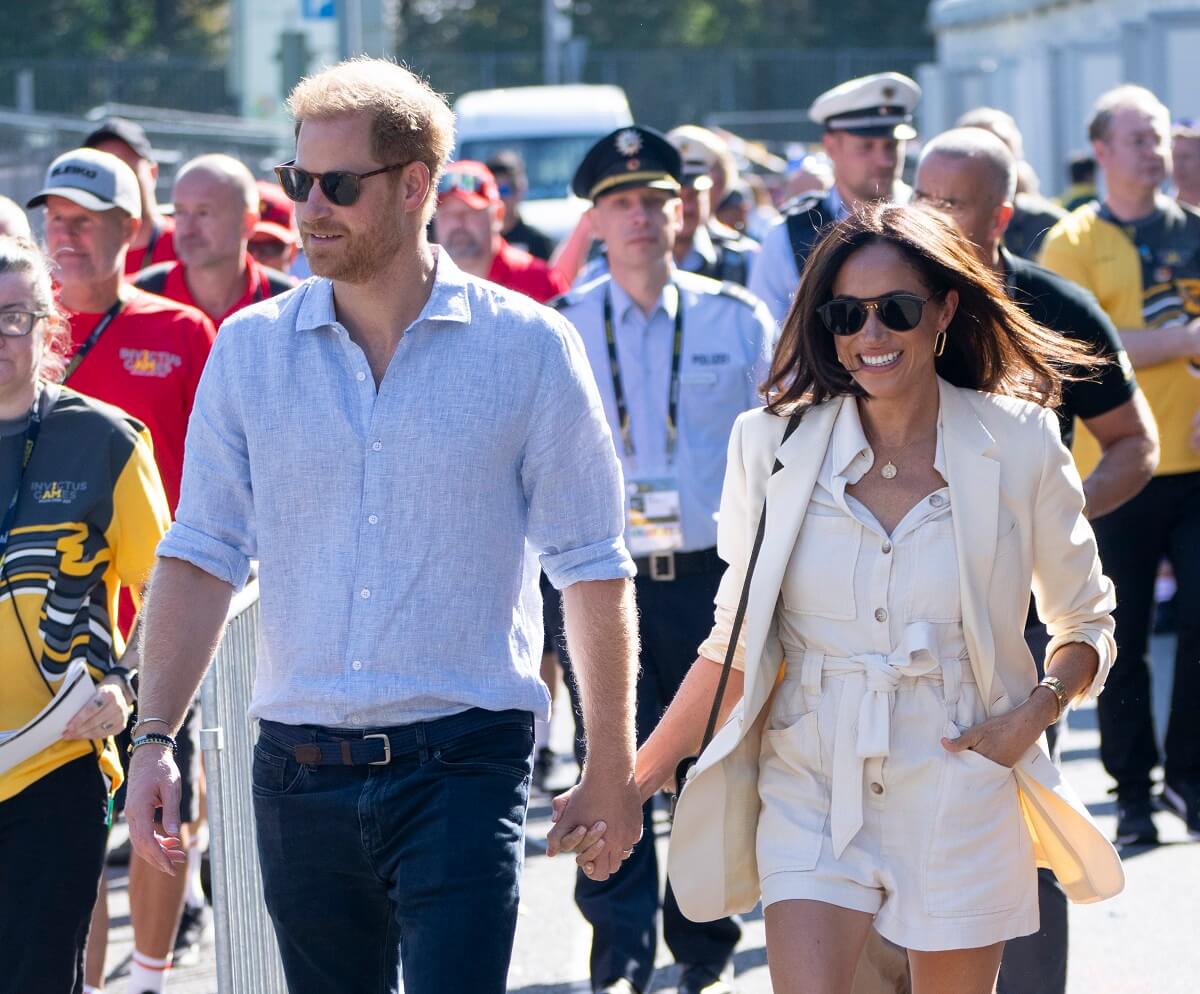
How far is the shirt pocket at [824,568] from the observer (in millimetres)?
4031

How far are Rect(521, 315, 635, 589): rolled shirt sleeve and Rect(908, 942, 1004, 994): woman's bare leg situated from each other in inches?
36.5

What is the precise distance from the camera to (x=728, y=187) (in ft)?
40.7

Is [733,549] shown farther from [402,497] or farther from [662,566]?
[662,566]

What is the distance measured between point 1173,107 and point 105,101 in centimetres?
2296

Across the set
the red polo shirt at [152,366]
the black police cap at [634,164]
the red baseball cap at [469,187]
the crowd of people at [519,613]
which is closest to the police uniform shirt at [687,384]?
the black police cap at [634,164]

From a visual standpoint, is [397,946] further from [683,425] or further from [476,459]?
[683,425]

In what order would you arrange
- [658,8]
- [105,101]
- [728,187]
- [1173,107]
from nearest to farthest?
[728,187], [1173,107], [105,101], [658,8]

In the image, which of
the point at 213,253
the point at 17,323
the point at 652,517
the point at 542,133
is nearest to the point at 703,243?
the point at 213,253

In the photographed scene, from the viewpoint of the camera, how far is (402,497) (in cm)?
378

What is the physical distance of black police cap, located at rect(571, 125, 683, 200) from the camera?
6754 mm

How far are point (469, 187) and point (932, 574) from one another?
5.78m

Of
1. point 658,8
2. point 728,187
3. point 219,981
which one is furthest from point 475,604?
point 658,8

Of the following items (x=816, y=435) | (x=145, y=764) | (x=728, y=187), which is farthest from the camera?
(x=728, y=187)

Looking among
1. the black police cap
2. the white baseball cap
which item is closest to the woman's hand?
the black police cap
